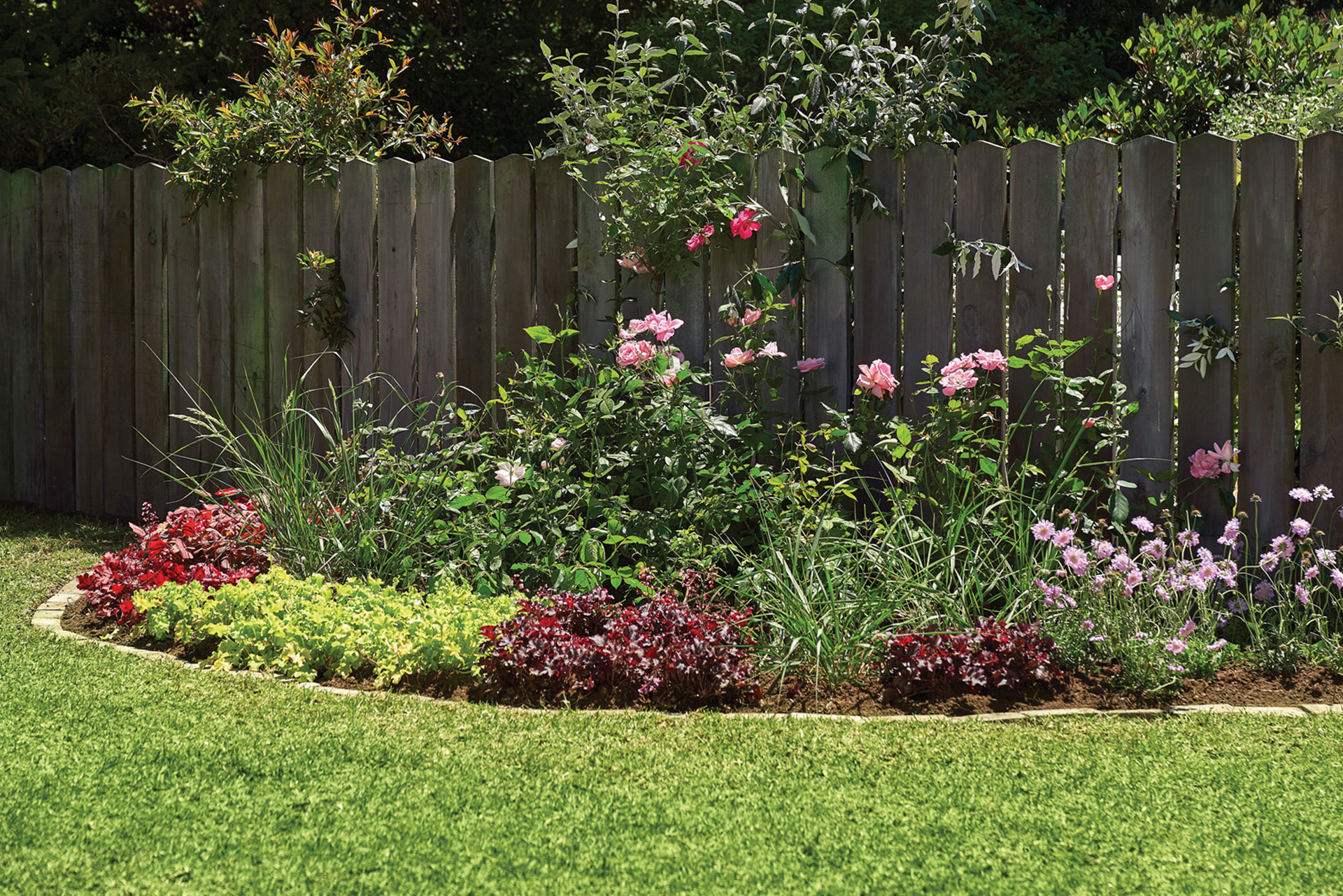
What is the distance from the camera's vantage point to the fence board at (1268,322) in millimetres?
3705

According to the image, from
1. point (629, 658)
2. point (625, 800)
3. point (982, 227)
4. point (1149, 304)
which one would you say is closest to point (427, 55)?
point (982, 227)

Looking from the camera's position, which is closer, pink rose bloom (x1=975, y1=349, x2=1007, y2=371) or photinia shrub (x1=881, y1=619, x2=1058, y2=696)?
photinia shrub (x1=881, y1=619, x2=1058, y2=696)

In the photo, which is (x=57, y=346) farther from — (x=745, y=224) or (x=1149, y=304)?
(x=1149, y=304)

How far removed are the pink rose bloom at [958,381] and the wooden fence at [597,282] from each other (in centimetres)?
27

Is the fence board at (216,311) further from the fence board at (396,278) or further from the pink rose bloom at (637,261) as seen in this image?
the pink rose bloom at (637,261)

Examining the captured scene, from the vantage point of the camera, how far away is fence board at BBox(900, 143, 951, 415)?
4.13 m

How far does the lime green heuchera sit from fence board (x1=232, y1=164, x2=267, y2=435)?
1.96 m

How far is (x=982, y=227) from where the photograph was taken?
407 centimetres

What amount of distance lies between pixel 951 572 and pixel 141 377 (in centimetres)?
433

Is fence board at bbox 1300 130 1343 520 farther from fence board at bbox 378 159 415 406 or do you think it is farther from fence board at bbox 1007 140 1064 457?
fence board at bbox 378 159 415 406

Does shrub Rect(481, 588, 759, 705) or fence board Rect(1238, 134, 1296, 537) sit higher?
fence board Rect(1238, 134, 1296, 537)

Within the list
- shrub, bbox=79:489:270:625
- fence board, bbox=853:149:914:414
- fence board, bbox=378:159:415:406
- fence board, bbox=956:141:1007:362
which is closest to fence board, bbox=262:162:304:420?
fence board, bbox=378:159:415:406

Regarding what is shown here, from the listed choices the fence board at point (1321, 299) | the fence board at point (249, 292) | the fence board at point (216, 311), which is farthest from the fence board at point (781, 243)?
the fence board at point (216, 311)

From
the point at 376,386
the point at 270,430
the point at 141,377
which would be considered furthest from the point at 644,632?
the point at 141,377
